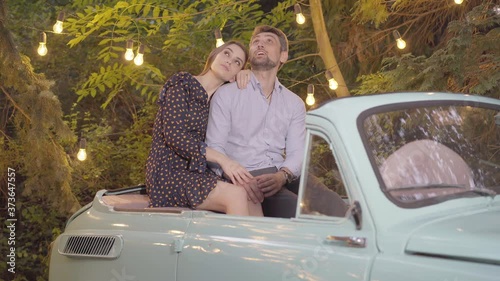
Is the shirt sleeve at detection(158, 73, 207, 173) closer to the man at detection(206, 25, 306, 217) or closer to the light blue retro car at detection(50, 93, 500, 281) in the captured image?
the man at detection(206, 25, 306, 217)

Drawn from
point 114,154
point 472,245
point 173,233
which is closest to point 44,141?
point 114,154

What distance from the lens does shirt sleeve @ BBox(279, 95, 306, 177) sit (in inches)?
229

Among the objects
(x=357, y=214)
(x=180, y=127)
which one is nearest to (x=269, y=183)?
(x=180, y=127)

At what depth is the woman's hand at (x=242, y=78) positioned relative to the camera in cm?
584

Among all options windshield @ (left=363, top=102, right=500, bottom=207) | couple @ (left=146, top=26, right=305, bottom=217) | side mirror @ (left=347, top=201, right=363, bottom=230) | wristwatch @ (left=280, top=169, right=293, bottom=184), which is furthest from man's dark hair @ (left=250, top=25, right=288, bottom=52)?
side mirror @ (left=347, top=201, right=363, bottom=230)

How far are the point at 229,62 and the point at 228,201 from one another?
1.02 meters

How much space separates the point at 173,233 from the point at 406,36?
7120 millimetres

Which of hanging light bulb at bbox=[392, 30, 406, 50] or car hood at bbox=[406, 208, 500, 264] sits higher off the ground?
hanging light bulb at bbox=[392, 30, 406, 50]

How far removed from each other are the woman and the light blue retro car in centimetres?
48

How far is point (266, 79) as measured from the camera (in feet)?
19.7

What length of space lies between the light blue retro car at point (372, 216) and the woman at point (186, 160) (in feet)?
1.56

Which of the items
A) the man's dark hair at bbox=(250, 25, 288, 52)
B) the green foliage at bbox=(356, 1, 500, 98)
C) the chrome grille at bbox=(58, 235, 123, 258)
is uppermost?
the green foliage at bbox=(356, 1, 500, 98)

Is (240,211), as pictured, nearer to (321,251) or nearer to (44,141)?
(321,251)

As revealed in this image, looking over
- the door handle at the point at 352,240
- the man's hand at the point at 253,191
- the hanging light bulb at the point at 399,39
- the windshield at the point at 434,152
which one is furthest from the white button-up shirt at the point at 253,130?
the hanging light bulb at the point at 399,39
